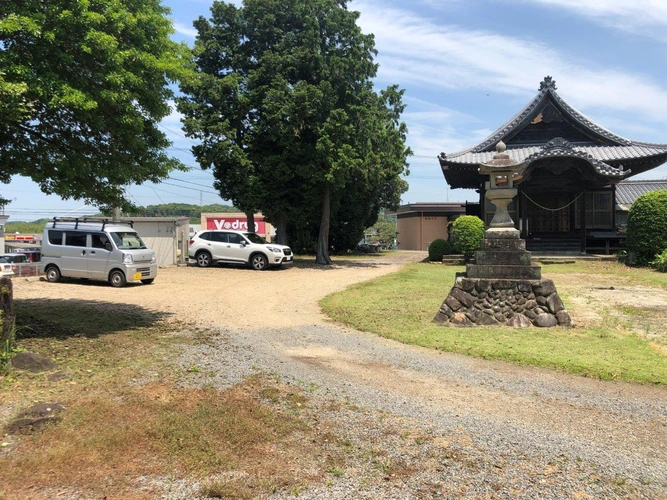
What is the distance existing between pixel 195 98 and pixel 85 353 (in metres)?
17.8

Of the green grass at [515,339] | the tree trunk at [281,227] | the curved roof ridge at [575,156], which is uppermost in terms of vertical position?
the curved roof ridge at [575,156]

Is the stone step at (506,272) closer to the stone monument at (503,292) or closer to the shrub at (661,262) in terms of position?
the stone monument at (503,292)

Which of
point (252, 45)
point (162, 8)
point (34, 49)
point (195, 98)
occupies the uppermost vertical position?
point (252, 45)

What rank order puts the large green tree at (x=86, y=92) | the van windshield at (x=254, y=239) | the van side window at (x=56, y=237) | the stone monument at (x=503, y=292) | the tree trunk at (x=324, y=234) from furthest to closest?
1. the tree trunk at (x=324, y=234)
2. the van windshield at (x=254, y=239)
3. the van side window at (x=56, y=237)
4. the stone monument at (x=503, y=292)
5. the large green tree at (x=86, y=92)

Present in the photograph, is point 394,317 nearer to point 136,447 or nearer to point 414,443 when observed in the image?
point 414,443

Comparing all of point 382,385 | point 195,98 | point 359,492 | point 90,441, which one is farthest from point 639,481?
point 195,98

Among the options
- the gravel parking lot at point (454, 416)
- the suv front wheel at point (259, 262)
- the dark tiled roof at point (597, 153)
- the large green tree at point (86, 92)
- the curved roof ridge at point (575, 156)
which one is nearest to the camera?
the gravel parking lot at point (454, 416)

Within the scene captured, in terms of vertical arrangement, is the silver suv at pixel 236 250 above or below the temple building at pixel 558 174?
below

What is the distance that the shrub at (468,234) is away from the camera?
68.6 ft

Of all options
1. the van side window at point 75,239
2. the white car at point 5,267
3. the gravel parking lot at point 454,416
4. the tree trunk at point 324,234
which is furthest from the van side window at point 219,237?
the gravel parking lot at point 454,416

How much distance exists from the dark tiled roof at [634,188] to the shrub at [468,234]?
14841mm

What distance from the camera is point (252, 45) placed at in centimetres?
2212

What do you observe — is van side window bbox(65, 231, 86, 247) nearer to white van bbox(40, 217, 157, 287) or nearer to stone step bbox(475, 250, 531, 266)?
white van bbox(40, 217, 157, 287)

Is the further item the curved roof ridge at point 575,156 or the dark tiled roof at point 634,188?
the dark tiled roof at point 634,188
